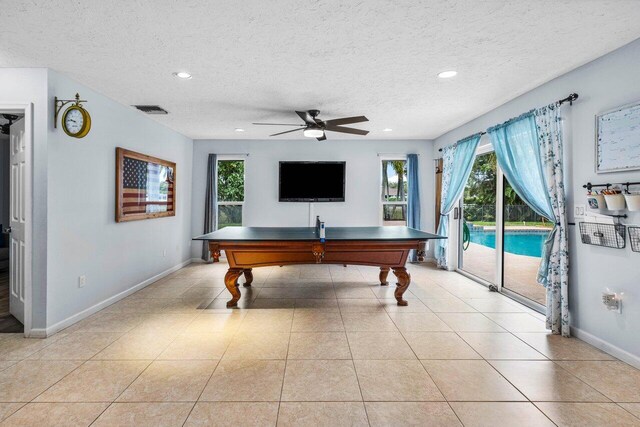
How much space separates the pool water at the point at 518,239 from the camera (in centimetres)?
446

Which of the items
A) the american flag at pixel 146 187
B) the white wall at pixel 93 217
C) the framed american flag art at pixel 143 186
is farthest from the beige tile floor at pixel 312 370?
the american flag at pixel 146 187

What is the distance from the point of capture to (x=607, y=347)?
2.52 metres

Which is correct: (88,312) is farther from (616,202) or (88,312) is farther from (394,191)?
(394,191)

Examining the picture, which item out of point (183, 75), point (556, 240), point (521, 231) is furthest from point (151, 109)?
point (521, 231)

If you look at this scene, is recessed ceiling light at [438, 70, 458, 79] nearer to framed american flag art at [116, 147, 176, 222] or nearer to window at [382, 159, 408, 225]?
window at [382, 159, 408, 225]

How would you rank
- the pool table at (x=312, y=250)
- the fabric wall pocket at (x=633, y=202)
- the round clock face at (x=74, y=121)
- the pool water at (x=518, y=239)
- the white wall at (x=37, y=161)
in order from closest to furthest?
the fabric wall pocket at (x=633, y=202) → the white wall at (x=37, y=161) → the round clock face at (x=74, y=121) → the pool table at (x=312, y=250) → the pool water at (x=518, y=239)

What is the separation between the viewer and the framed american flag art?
3.86 meters

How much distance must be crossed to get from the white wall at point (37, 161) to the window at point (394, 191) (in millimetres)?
5229

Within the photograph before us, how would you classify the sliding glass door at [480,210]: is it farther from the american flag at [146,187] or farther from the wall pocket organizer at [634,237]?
the american flag at [146,187]

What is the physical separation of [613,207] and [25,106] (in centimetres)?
503

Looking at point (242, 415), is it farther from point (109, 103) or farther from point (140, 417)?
point (109, 103)

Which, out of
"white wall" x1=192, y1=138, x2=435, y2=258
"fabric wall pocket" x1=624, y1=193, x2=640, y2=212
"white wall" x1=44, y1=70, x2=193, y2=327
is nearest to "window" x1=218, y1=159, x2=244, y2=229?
"white wall" x1=192, y1=138, x2=435, y2=258

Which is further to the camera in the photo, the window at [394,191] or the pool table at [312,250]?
the window at [394,191]

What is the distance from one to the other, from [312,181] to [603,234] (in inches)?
175
